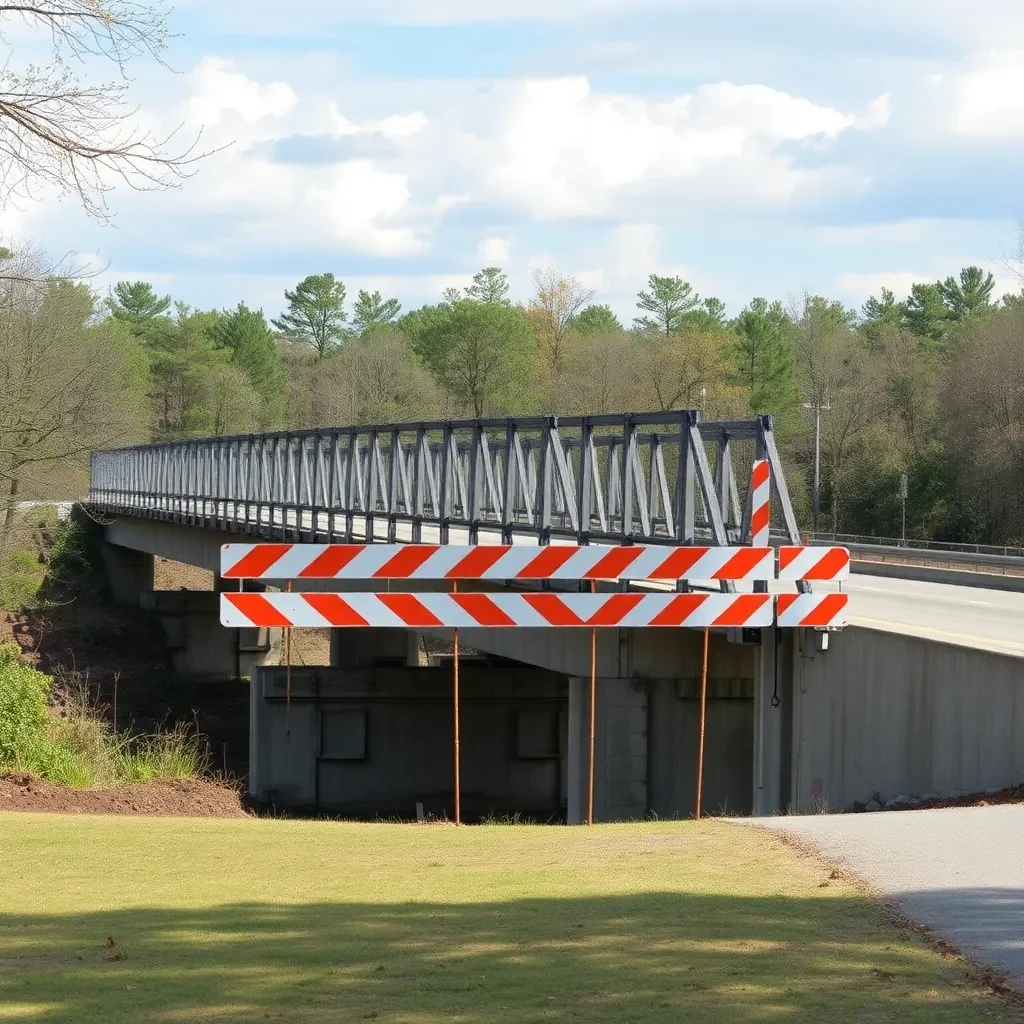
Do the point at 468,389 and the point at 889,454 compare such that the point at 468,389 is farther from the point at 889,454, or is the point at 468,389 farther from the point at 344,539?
the point at 344,539

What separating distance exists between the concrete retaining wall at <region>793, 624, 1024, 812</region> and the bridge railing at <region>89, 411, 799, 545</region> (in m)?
1.53

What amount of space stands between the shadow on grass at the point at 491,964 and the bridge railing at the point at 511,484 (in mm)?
7600

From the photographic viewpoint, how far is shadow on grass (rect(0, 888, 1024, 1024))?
19.6 feet

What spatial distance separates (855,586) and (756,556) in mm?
15305

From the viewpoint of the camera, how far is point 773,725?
14.9 m

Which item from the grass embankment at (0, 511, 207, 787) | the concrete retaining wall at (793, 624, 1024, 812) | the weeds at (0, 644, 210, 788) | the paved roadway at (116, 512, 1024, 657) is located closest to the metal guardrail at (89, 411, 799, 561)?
the paved roadway at (116, 512, 1024, 657)

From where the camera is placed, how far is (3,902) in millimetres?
8367

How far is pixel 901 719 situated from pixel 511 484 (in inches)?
331

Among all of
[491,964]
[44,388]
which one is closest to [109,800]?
[491,964]

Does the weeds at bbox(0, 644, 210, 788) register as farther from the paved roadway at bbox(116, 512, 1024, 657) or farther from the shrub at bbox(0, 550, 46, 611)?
the shrub at bbox(0, 550, 46, 611)

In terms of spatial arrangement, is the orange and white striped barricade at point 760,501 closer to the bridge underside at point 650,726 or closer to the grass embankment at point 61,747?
the bridge underside at point 650,726

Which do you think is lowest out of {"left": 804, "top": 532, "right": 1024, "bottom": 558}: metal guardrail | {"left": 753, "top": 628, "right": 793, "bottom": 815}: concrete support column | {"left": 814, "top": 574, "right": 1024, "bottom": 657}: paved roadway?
{"left": 753, "top": 628, "right": 793, "bottom": 815}: concrete support column

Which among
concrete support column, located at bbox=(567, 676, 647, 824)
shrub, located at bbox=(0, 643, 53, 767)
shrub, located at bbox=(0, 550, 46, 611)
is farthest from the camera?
shrub, located at bbox=(0, 550, 46, 611)

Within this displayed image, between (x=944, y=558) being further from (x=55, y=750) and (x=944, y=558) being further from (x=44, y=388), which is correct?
(x=55, y=750)
